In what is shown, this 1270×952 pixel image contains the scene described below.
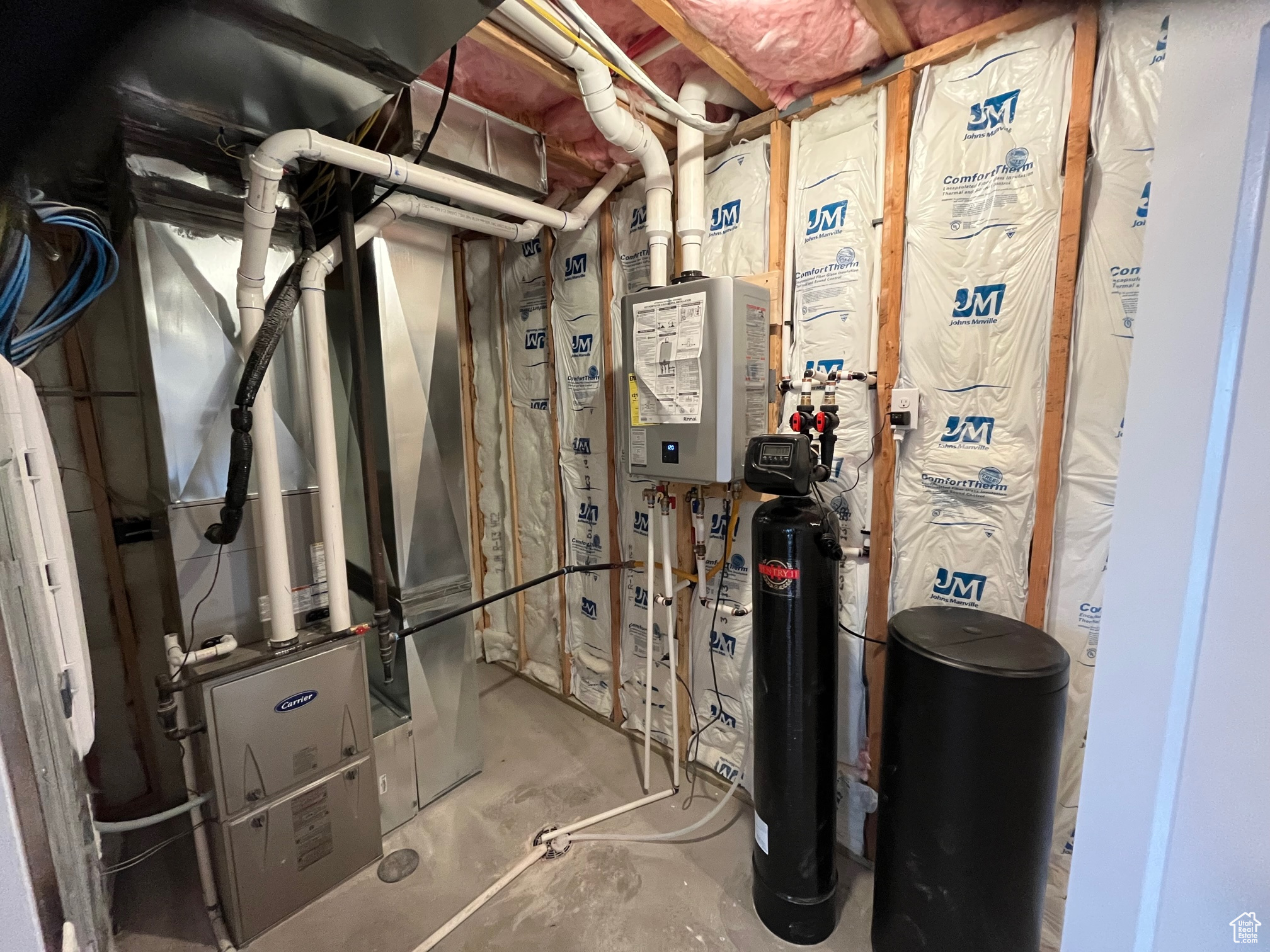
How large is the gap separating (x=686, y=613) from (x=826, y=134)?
187 cm

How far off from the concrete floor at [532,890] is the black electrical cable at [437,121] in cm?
236

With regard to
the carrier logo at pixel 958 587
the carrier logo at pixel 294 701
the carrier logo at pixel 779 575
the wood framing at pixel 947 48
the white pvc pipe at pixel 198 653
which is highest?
the wood framing at pixel 947 48

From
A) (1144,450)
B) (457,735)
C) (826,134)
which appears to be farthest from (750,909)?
(826,134)

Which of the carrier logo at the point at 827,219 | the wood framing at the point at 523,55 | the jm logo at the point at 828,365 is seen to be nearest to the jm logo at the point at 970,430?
the jm logo at the point at 828,365

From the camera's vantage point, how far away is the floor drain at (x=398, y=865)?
1839 mm

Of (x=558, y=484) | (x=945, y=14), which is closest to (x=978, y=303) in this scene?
(x=945, y=14)

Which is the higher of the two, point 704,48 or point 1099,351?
point 704,48

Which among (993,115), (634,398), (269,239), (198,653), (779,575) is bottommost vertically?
(198,653)

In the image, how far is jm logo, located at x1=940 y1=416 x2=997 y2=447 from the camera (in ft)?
4.99

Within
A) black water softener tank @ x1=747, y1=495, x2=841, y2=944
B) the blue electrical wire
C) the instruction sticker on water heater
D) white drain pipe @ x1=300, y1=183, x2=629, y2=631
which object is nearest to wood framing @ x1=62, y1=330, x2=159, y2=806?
the blue electrical wire

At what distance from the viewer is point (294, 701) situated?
1.68 metres

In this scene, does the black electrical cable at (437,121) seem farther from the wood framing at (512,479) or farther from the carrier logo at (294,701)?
the carrier logo at (294,701)

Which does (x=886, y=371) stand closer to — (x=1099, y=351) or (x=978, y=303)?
(x=978, y=303)

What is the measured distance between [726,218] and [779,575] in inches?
54.4
